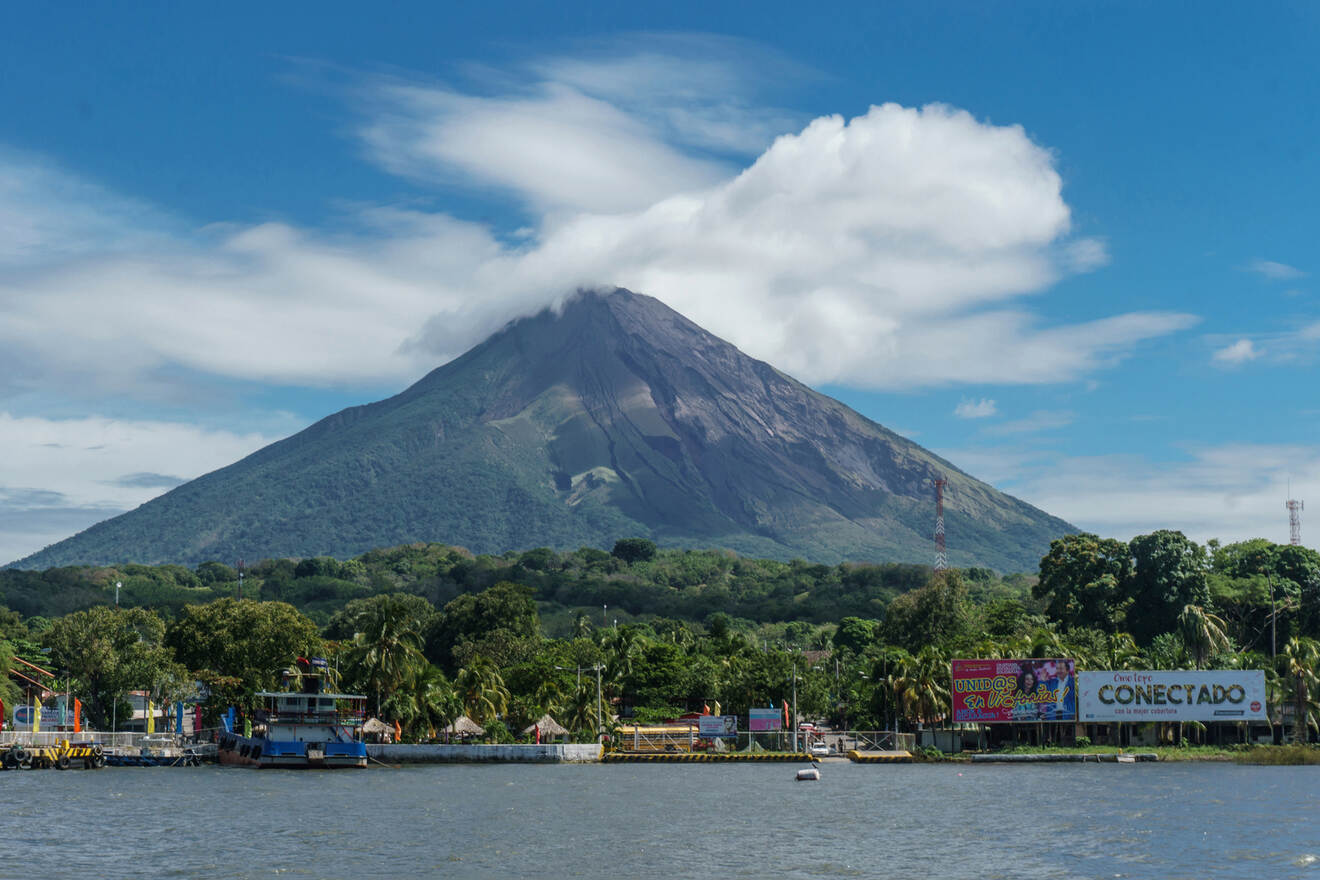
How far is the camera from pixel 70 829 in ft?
201

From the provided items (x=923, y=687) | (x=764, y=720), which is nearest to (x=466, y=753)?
(x=764, y=720)

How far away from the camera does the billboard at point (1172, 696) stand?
368ft

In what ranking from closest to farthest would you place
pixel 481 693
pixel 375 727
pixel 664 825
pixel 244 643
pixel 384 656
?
pixel 664 825
pixel 375 727
pixel 384 656
pixel 244 643
pixel 481 693

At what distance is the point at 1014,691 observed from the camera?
4530 inches

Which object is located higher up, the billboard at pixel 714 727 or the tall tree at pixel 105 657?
the tall tree at pixel 105 657

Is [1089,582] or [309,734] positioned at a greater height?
[1089,582]

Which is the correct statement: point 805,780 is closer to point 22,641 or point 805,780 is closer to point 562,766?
point 562,766

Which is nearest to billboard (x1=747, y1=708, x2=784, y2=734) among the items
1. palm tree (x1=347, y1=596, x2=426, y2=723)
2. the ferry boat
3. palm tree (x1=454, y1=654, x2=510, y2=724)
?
palm tree (x1=454, y1=654, x2=510, y2=724)

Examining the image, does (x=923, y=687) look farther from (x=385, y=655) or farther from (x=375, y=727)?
(x=375, y=727)

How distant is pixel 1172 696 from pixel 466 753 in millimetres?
57263

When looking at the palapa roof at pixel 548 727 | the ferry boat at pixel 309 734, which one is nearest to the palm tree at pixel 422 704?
the ferry boat at pixel 309 734

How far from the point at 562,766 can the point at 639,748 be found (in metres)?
14.2

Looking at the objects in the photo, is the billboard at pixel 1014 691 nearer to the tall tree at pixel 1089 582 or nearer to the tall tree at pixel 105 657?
the tall tree at pixel 1089 582

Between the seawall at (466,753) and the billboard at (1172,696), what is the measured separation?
43581 millimetres
